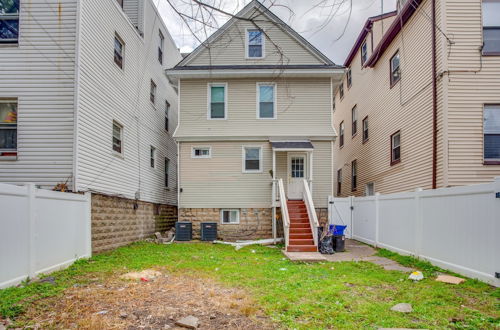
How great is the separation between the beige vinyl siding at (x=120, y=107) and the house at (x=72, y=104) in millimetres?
31

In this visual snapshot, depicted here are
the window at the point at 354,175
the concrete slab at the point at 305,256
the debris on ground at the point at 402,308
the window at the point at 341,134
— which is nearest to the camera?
the debris on ground at the point at 402,308

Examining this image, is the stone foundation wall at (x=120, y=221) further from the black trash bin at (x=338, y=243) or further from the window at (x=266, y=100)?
the black trash bin at (x=338, y=243)

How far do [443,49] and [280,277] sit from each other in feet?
25.9

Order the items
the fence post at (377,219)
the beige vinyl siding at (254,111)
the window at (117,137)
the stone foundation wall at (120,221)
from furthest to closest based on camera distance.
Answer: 1. the beige vinyl siding at (254,111)
2. the window at (117,137)
3. the fence post at (377,219)
4. the stone foundation wall at (120,221)

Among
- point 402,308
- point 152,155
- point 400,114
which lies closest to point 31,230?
point 402,308

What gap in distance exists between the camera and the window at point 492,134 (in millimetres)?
8820

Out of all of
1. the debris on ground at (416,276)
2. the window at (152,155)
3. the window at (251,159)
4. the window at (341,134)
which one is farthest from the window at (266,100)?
the debris on ground at (416,276)

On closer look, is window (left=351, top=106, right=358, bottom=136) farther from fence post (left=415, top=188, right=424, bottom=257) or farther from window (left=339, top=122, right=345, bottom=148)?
fence post (left=415, top=188, right=424, bottom=257)

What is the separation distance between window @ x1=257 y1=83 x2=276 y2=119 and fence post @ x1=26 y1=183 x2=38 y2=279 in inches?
352

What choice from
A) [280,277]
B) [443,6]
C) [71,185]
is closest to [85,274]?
[71,185]

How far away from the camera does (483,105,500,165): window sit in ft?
28.9

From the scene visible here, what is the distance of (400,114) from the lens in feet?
38.8

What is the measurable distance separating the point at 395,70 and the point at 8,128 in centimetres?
1288

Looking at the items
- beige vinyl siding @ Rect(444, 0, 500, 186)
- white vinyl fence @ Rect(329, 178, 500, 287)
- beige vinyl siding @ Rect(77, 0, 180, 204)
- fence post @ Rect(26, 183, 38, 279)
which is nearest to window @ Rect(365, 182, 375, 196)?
white vinyl fence @ Rect(329, 178, 500, 287)
